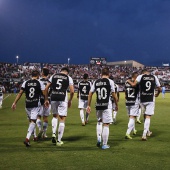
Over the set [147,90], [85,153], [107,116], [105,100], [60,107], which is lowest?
[85,153]

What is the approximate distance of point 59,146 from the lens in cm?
942

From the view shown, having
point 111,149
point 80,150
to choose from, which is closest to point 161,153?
point 111,149

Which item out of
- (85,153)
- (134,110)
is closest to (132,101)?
(134,110)

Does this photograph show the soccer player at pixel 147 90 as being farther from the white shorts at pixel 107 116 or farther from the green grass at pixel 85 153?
the white shorts at pixel 107 116

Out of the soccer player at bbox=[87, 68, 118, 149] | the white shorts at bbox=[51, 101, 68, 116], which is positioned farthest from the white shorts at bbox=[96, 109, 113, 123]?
the white shorts at bbox=[51, 101, 68, 116]

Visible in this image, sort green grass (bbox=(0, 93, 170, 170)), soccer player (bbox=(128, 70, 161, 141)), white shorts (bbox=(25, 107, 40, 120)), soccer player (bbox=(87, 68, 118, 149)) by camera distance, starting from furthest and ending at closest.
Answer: soccer player (bbox=(128, 70, 161, 141)), white shorts (bbox=(25, 107, 40, 120)), soccer player (bbox=(87, 68, 118, 149)), green grass (bbox=(0, 93, 170, 170))

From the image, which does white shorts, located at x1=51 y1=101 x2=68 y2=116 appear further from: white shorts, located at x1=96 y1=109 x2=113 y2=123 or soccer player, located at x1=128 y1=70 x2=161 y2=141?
soccer player, located at x1=128 y1=70 x2=161 y2=141

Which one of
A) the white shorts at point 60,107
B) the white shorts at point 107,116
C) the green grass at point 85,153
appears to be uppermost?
the white shorts at point 60,107

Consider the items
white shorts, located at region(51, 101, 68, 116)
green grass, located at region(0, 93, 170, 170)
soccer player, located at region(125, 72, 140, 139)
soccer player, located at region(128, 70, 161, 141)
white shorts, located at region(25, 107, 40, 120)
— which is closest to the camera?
green grass, located at region(0, 93, 170, 170)

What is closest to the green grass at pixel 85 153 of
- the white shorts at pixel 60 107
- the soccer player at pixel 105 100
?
the soccer player at pixel 105 100

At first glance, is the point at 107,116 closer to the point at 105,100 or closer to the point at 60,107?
the point at 105,100

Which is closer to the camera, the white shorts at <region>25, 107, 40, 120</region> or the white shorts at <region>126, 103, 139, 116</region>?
the white shorts at <region>25, 107, 40, 120</region>

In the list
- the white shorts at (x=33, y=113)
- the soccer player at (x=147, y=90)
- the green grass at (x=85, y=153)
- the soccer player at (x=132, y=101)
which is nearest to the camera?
the green grass at (x=85, y=153)

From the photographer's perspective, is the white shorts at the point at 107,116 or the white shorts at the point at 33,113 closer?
the white shorts at the point at 107,116
